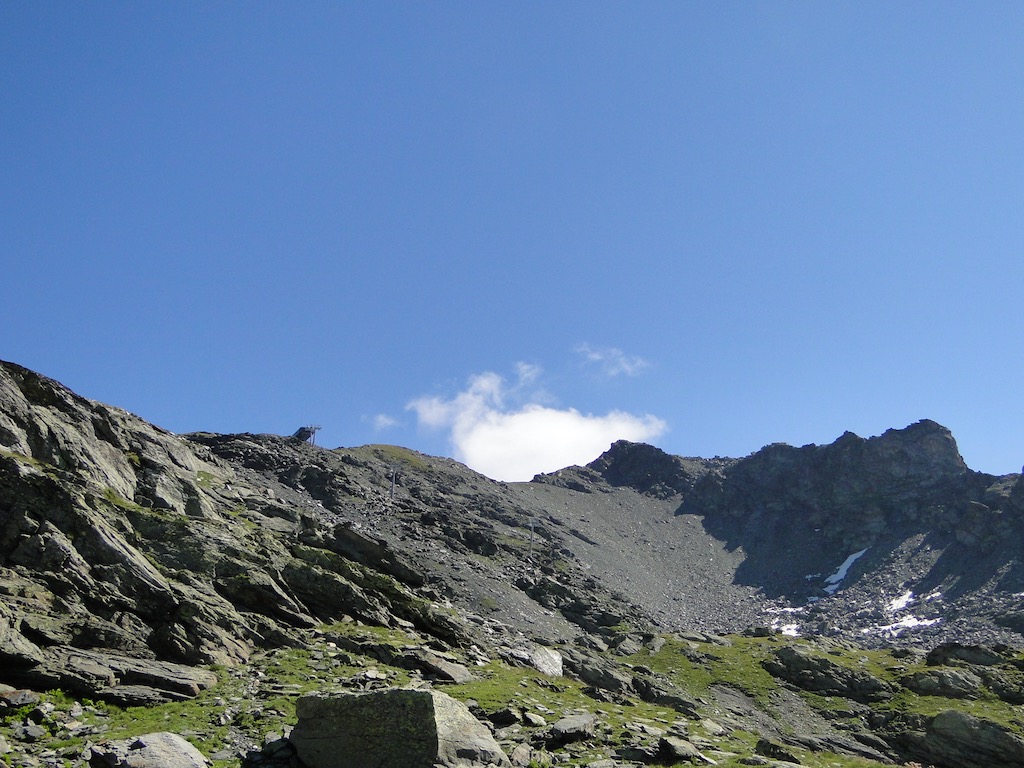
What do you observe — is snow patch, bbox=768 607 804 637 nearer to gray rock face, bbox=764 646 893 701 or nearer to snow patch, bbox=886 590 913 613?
snow patch, bbox=886 590 913 613

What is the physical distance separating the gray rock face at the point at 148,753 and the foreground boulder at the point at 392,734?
10.5 ft

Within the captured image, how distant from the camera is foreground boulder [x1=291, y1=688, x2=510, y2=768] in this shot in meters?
19.5

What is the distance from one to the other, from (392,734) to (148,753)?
6874 millimetres

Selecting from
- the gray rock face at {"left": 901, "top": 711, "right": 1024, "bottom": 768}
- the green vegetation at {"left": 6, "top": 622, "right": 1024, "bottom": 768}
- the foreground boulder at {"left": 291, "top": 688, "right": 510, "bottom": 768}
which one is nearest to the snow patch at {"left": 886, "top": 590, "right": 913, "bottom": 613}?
the green vegetation at {"left": 6, "top": 622, "right": 1024, "bottom": 768}

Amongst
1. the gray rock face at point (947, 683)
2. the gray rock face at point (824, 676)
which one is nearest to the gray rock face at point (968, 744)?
the gray rock face at point (824, 676)

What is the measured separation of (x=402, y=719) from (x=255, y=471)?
122 meters

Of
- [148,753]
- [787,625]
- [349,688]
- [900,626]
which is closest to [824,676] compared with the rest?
[349,688]

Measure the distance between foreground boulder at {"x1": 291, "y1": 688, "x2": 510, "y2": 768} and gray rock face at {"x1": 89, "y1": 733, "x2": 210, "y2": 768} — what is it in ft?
10.5

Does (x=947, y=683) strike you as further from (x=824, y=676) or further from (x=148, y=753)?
(x=148, y=753)

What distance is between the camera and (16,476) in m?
37.0

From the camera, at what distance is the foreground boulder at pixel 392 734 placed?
19500 mm

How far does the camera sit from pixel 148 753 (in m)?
19.1

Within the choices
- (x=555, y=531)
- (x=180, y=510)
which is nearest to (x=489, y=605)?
(x=180, y=510)

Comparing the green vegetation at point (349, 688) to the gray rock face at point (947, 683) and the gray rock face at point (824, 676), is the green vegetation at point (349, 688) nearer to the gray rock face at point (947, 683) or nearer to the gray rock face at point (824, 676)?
the gray rock face at point (947, 683)
